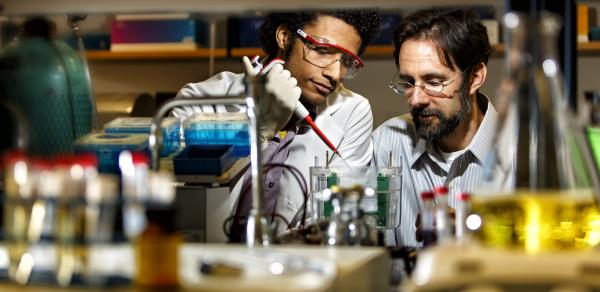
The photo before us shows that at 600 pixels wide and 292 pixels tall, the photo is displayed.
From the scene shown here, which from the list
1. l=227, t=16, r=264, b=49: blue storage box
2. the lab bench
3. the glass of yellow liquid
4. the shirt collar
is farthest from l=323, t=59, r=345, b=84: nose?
the glass of yellow liquid

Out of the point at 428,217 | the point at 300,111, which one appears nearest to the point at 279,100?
the point at 300,111

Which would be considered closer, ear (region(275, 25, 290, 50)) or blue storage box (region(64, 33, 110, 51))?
ear (region(275, 25, 290, 50))

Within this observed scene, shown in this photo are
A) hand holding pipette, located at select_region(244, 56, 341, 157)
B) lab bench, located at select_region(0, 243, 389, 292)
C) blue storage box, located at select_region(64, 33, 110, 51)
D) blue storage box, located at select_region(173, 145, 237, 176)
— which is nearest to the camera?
lab bench, located at select_region(0, 243, 389, 292)

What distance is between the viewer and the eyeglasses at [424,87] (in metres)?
2.89

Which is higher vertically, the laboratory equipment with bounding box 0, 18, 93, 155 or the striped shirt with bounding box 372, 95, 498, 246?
the laboratory equipment with bounding box 0, 18, 93, 155

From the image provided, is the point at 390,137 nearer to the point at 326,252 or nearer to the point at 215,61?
the point at 215,61

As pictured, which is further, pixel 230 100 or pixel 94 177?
pixel 230 100

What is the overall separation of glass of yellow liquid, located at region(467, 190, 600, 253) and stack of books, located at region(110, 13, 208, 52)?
2531 millimetres

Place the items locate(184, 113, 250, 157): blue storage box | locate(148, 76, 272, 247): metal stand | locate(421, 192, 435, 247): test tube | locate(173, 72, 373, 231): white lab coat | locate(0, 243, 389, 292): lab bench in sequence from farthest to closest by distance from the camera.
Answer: locate(173, 72, 373, 231): white lab coat, locate(184, 113, 250, 157): blue storage box, locate(148, 76, 272, 247): metal stand, locate(421, 192, 435, 247): test tube, locate(0, 243, 389, 292): lab bench

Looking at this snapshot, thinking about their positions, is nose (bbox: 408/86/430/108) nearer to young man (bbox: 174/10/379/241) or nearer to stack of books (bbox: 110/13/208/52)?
young man (bbox: 174/10/379/241)

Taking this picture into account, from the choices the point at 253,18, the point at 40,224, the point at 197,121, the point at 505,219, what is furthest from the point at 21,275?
the point at 253,18

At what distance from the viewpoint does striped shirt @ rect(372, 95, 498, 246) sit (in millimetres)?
2883

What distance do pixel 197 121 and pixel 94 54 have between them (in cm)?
166

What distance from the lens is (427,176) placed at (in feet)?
9.73
